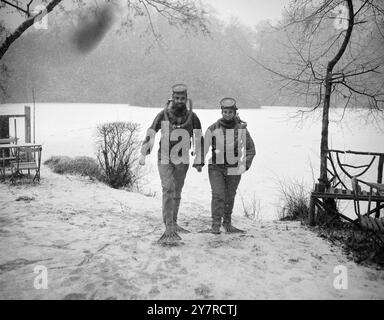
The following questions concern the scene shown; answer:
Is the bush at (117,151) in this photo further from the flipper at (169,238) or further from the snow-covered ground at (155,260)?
the flipper at (169,238)

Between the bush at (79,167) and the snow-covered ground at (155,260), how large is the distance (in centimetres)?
318

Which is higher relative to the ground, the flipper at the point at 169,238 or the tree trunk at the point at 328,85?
the tree trunk at the point at 328,85

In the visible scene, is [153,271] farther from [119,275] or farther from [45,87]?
[45,87]

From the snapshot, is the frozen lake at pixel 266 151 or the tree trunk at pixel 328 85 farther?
the frozen lake at pixel 266 151

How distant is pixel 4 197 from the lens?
5875 millimetres

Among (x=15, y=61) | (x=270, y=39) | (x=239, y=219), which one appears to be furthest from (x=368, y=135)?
(x=15, y=61)

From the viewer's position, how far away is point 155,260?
136 inches

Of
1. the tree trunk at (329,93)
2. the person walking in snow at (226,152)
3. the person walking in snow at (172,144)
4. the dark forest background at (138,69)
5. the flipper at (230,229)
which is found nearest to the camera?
the person walking in snow at (172,144)

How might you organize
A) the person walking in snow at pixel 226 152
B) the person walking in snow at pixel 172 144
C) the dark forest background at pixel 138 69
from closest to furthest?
the person walking in snow at pixel 172 144 < the person walking in snow at pixel 226 152 < the dark forest background at pixel 138 69

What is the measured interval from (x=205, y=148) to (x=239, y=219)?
184cm

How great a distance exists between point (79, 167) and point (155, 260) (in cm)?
623

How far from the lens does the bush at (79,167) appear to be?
28.4 ft

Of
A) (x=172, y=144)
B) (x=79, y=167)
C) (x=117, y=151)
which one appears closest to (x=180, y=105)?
(x=172, y=144)

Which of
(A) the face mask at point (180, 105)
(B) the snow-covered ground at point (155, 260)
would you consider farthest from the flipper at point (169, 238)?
(A) the face mask at point (180, 105)
